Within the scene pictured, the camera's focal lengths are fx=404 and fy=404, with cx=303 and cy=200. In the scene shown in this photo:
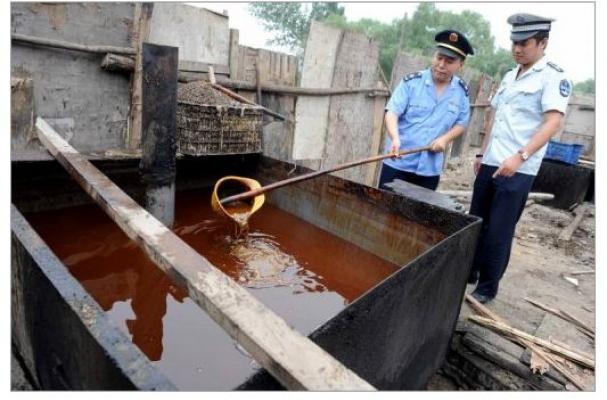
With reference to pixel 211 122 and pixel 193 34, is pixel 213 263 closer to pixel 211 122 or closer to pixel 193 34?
pixel 211 122

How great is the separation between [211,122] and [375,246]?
4.87 ft

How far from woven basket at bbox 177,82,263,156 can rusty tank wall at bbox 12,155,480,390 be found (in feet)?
1.88

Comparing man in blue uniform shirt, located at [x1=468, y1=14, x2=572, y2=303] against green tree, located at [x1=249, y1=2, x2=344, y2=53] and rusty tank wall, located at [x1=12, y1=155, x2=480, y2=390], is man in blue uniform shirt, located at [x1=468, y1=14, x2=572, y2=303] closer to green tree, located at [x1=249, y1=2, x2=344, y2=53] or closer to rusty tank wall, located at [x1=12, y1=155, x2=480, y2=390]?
rusty tank wall, located at [x1=12, y1=155, x2=480, y2=390]

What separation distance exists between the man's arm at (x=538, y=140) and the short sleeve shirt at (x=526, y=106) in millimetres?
51

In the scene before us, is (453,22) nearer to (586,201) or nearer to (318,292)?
(586,201)

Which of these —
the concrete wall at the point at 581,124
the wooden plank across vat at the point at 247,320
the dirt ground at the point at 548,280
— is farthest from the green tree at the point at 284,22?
the wooden plank across vat at the point at 247,320

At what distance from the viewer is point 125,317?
2.07 meters

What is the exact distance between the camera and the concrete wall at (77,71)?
323 centimetres

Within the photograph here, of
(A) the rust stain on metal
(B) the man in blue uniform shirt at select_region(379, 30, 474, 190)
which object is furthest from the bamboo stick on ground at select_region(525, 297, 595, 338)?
(A) the rust stain on metal

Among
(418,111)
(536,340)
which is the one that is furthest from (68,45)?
(536,340)

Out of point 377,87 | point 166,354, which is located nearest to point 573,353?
point 166,354

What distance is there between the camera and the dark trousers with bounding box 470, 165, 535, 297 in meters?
2.85

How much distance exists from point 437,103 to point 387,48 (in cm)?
3676

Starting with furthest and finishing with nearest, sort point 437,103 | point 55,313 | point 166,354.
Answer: point 437,103 → point 166,354 → point 55,313
